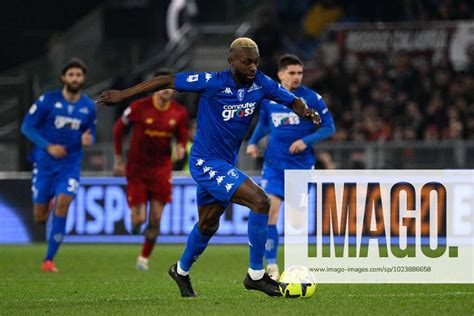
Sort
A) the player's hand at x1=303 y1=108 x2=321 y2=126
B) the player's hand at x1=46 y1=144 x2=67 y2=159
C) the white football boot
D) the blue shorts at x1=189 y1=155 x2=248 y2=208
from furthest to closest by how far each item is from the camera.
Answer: the player's hand at x1=46 y1=144 x2=67 y2=159
the white football boot
the player's hand at x1=303 y1=108 x2=321 y2=126
the blue shorts at x1=189 y1=155 x2=248 y2=208

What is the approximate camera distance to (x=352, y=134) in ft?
73.4

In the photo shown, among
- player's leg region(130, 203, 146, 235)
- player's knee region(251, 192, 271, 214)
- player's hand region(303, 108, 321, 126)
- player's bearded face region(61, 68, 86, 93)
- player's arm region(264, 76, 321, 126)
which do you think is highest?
player's bearded face region(61, 68, 86, 93)

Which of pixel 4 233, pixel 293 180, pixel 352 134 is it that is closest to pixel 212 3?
pixel 352 134

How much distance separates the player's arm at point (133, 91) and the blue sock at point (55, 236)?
4936 millimetres

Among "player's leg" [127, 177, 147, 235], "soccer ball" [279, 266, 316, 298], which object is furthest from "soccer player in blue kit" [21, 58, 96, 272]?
"soccer ball" [279, 266, 316, 298]

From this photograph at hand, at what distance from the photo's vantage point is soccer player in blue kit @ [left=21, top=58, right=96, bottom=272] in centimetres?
1479

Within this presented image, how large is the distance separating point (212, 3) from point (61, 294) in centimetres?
1707

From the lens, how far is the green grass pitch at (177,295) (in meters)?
9.77

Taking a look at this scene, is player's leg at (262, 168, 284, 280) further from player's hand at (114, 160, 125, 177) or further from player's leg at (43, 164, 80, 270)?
player's leg at (43, 164, 80, 270)

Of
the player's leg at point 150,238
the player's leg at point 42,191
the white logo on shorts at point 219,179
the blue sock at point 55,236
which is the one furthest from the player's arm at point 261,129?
the white logo on shorts at point 219,179

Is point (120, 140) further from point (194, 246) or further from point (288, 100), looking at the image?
point (288, 100)

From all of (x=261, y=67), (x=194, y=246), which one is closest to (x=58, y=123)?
(x=194, y=246)

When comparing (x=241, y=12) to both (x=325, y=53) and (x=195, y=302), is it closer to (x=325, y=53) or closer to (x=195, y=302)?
(x=325, y=53)

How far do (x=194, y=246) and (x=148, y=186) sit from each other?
14.5 ft
